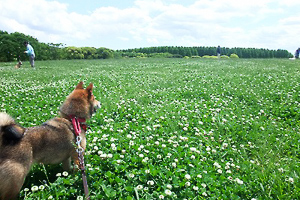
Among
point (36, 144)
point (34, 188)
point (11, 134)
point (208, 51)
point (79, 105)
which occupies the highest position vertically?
point (208, 51)

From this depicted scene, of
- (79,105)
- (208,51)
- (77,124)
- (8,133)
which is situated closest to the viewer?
(8,133)

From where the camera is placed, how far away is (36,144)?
117 inches

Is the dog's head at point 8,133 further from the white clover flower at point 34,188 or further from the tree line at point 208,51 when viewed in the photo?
the tree line at point 208,51

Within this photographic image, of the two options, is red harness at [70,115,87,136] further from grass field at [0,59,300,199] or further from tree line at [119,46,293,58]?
tree line at [119,46,293,58]

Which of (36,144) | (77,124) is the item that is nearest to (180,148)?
(77,124)

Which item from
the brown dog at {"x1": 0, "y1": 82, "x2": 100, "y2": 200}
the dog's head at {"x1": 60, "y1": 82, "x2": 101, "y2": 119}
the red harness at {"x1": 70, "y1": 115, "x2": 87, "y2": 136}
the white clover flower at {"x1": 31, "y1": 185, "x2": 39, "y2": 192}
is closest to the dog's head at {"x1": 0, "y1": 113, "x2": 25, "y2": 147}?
the brown dog at {"x1": 0, "y1": 82, "x2": 100, "y2": 200}

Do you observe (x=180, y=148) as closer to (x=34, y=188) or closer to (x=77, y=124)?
(x=77, y=124)

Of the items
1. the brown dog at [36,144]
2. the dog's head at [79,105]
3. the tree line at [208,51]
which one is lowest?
the brown dog at [36,144]

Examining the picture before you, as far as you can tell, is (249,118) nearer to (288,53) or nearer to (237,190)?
(237,190)

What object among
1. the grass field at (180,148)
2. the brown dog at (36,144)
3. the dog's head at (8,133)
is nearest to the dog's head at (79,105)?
the brown dog at (36,144)

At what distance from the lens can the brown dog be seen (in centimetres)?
263

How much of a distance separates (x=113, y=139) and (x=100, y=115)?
2096mm

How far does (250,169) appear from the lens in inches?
158

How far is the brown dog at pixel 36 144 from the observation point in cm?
263
